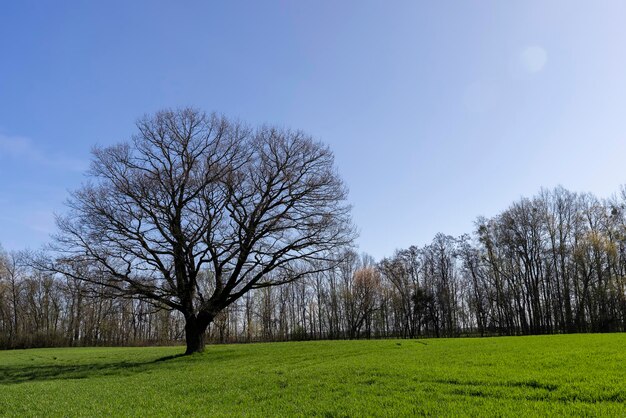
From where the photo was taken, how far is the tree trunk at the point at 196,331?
26906 mm

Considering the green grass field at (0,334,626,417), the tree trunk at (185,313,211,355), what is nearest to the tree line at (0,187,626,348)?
the tree trunk at (185,313,211,355)

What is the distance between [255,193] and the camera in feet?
90.9

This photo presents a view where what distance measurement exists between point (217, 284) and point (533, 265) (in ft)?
164

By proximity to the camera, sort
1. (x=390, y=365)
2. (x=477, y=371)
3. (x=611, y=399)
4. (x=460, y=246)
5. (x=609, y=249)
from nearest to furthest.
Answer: (x=611, y=399), (x=477, y=371), (x=390, y=365), (x=609, y=249), (x=460, y=246)

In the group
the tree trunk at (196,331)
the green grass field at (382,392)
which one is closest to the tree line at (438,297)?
the tree trunk at (196,331)

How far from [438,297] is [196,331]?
5424cm

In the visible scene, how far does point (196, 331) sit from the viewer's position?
2772cm

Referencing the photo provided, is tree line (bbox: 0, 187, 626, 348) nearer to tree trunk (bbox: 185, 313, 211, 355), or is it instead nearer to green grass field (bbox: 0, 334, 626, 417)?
tree trunk (bbox: 185, 313, 211, 355)

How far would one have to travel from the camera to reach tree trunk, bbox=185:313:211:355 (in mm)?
26906

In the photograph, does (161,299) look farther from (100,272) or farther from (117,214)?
(117,214)

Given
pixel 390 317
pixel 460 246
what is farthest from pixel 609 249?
pixel 390 317

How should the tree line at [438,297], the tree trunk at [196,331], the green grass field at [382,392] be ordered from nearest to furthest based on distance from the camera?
the green grass field at [382,392]
the tree trunk at [196,331]
the tree line at [438,297]

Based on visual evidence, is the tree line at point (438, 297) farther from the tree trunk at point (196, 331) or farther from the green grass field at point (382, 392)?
the green grass field at point (382, 392)

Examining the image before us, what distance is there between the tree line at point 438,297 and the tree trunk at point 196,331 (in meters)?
19.1
